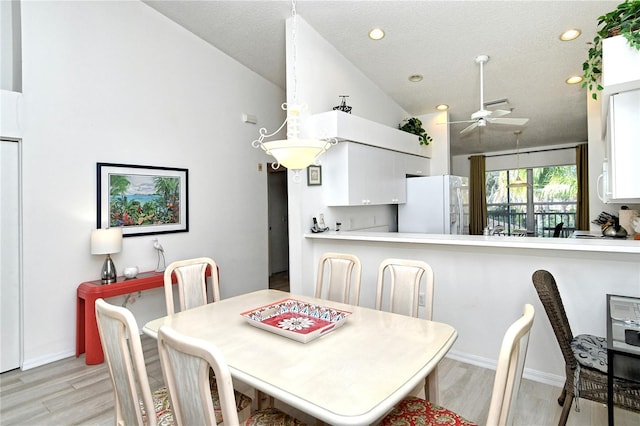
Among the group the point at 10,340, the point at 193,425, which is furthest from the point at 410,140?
the point at 10,340

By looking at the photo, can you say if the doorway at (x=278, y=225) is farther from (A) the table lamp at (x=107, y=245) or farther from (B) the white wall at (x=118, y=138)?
(A) the table lamp at (x=107, y=245)

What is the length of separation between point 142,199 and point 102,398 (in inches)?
78.9

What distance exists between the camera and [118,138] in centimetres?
360

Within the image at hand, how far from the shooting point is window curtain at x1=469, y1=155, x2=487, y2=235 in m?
7.73

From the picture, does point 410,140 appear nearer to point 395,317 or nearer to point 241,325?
→ point 395,317

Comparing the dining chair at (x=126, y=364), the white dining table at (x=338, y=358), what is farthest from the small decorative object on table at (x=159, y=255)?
the dining chair at (x=126, y=364)

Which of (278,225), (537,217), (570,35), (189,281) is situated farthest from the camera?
(537,217)

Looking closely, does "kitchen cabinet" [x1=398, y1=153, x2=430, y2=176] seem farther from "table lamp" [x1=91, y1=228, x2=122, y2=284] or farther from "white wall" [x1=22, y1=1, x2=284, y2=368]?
"table lamp" [x1=91, y1=228, x2=122, y2=284]

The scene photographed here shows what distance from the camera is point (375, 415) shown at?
1.07 meters

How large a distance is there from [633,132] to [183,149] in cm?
414

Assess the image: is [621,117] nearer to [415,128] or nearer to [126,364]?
[126,364]

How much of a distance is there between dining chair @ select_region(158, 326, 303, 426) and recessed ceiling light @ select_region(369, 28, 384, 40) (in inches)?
142

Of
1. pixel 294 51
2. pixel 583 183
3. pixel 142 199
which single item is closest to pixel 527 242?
pixel 294 51

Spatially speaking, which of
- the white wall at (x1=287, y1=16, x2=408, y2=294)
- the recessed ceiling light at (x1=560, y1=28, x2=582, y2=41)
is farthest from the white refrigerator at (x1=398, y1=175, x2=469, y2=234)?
the recessed ceiling light at (x1=560, y1=28, x2=582, y2=41)
